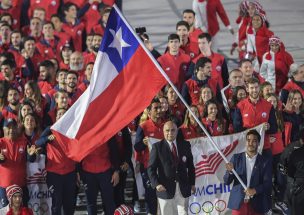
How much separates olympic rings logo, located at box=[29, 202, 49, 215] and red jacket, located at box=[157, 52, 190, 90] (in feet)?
10.9

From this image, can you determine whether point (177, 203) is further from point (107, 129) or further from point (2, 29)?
point (2, 29)

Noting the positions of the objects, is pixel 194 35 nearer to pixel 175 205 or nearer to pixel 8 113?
pixel 8 113

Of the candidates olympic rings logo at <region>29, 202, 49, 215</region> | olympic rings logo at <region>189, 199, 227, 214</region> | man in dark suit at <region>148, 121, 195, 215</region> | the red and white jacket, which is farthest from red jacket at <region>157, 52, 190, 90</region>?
olympic rings logo at <region>29, 202, 49, 215</region>

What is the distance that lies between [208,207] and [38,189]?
2491 mm

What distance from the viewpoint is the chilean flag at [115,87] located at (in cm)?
1478

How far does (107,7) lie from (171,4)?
7.36 metres

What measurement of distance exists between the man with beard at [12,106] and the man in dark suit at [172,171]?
2.55 m

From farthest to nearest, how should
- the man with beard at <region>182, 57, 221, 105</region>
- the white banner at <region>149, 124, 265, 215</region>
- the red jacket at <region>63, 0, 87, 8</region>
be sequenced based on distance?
the red jacket at <region>63, 0, 87, 8</region> → the man with beard at <region>182, 57, 221, 105</region> → the white banner at <region>149, 124, 265, 215</region>

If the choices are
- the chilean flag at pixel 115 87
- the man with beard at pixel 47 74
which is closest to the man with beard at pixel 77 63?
the man with beard at pixel 47 74

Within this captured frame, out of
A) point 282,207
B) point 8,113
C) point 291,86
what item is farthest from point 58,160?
point 291,86

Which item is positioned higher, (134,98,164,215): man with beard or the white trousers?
(134,98,164,215): man with beard

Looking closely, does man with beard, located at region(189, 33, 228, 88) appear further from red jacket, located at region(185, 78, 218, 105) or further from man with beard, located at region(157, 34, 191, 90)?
red jacket, located at region(185, 78, 218, 105)

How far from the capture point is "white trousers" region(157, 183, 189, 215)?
16.1 m

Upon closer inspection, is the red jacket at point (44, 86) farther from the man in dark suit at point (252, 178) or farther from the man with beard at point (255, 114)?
the man in dark suit at point (252, 178)
